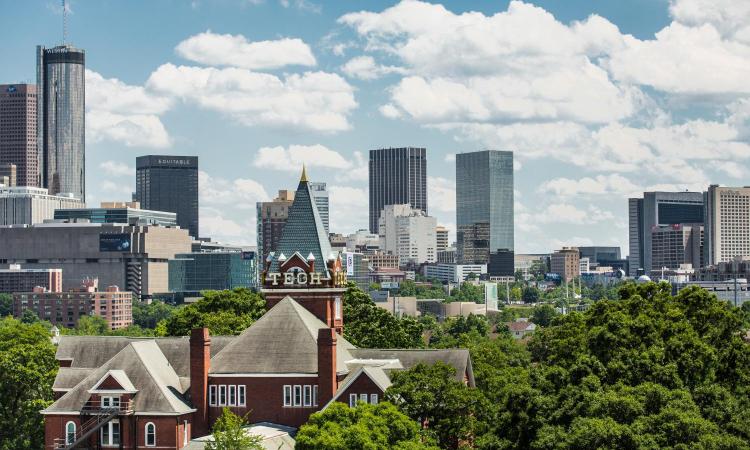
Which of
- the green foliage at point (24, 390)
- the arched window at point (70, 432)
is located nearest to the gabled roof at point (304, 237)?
the green foliage at point (24, 390)

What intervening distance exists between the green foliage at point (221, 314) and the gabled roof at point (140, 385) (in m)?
28.0

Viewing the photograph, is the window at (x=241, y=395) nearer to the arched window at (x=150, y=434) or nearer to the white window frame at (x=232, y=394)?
the white window frame at (x=232, y=394)

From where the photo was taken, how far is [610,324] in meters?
86.2

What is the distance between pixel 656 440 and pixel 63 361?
49.5 metres

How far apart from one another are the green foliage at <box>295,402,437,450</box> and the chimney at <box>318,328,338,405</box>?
9.40m

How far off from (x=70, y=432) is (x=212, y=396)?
9.62 m

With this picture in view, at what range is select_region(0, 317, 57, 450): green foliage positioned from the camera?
4294 inches

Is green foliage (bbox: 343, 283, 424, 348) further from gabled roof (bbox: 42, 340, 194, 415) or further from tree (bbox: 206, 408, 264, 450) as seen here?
tree (bbox: 206, 408, 264, 450)

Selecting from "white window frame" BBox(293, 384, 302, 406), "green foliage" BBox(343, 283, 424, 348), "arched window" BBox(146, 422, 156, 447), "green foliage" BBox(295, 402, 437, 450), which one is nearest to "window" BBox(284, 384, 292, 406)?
"white window frame" BBox(293, 384, 302, 406)

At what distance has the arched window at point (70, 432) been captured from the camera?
9575 cm

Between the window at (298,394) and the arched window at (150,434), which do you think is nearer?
the arched window at (150,434)

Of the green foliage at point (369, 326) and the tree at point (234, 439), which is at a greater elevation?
the green foliage at point (369, 326)

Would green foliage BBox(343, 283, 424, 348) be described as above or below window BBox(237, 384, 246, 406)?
above

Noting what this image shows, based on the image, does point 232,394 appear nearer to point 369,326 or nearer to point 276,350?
point 276,350
